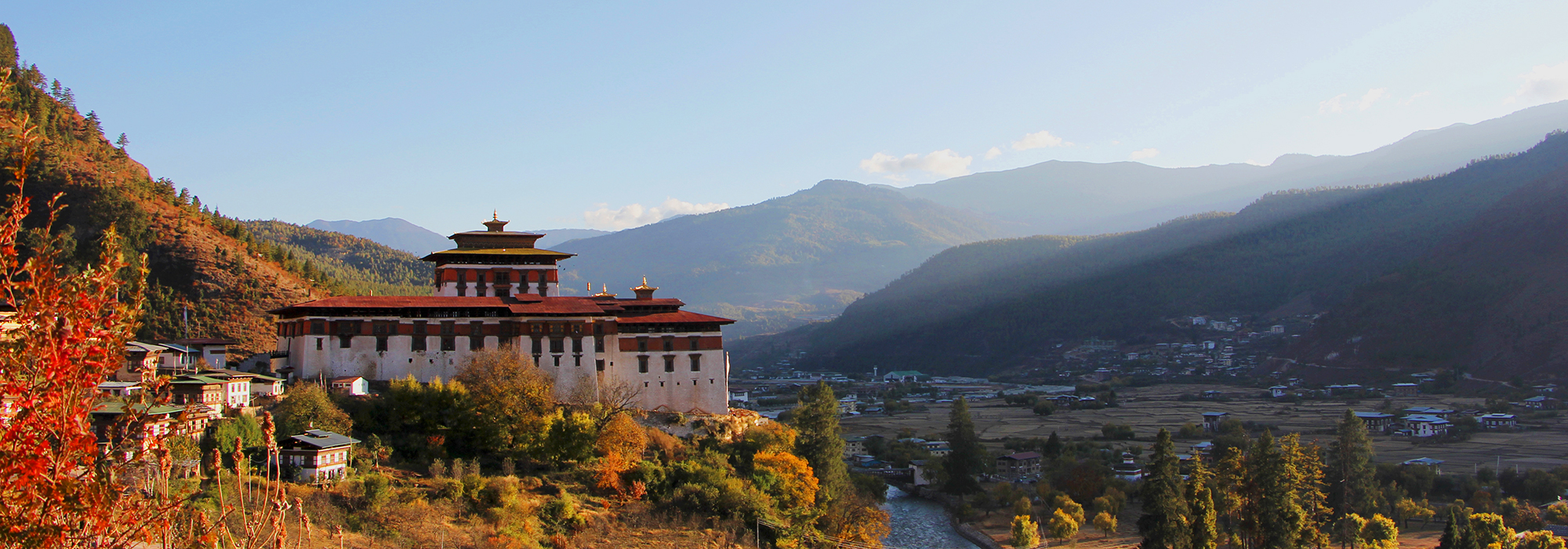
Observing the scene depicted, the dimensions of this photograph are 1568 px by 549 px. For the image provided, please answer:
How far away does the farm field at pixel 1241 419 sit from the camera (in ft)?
278

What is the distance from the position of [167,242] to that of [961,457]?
62740 millimetres

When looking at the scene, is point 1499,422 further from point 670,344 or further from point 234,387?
point 234,387

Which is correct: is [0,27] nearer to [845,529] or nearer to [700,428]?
[700,428]

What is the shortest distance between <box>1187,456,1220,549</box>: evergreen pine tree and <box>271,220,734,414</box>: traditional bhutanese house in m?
24.3

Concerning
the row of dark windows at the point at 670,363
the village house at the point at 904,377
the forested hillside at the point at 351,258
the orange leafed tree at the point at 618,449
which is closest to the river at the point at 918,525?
the row of dark windows at the point at 670,363

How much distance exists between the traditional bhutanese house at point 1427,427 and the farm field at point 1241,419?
2.32 meters

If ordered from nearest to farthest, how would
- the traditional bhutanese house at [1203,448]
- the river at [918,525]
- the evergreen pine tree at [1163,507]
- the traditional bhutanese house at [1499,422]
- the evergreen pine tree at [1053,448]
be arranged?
the evergreen pine tree at [1163,507], the river at [918,525], the traditional bhutanese house at [1203,448], the evergreen pine tree at [1053,448], the traditional bhutanese house at [1499,422]

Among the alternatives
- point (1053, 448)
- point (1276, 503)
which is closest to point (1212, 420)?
point (1053, 448)

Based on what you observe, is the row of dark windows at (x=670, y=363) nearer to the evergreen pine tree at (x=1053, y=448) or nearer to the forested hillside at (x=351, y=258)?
the evergreen pine tree at (x=1053, y=448)

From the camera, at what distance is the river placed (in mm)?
63219

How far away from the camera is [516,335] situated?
2076 inches

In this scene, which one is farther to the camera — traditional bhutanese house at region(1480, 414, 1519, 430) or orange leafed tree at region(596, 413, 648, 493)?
traditional bhutanese house at region(1480, 414, 1519, 430)

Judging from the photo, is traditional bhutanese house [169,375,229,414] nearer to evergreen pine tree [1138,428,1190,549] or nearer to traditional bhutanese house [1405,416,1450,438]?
evergreen pine tree [1138,428,1190,549]

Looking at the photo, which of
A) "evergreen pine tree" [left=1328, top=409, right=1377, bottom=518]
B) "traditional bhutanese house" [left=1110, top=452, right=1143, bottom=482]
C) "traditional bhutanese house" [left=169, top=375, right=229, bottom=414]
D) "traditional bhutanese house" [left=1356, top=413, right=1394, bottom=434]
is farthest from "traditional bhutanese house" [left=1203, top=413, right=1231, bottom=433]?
"traditional bhutanese house" [left=169, top=375, right=229, bottom=414]
